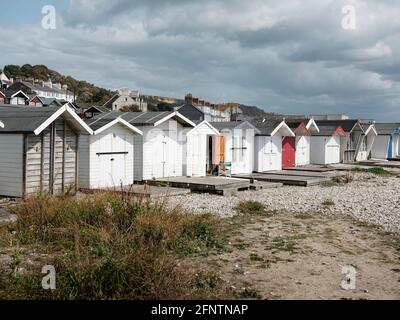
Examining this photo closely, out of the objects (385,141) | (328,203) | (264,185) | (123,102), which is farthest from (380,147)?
(123,102)

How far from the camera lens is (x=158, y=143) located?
20.6 metres

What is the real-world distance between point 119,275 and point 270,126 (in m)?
22.1

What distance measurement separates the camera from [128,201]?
32.9 feet

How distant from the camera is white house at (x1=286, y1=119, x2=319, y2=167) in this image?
31047 millimetres

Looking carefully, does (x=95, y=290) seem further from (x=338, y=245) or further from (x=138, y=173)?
(x=138, y=173)

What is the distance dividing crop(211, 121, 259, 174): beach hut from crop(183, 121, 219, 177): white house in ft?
2.75

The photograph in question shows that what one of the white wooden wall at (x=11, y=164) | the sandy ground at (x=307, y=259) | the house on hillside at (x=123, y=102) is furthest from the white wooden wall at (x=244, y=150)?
the house on hillside at (x=123, y=102)

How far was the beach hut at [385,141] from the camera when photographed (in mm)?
43156

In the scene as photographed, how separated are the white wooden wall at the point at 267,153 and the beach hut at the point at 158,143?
616cm

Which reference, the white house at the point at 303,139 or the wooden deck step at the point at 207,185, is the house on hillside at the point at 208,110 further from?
the wooden deck step at the point at 207,185

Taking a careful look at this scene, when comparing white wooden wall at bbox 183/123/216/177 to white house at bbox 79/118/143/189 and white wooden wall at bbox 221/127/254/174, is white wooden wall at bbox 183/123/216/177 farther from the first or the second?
white house at bbox 79/118/143/189

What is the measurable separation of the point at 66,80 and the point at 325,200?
128 metres

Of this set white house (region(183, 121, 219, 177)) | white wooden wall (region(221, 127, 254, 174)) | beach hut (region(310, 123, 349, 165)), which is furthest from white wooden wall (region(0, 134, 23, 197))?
beach hut (region(310, 123, 349, 165))
